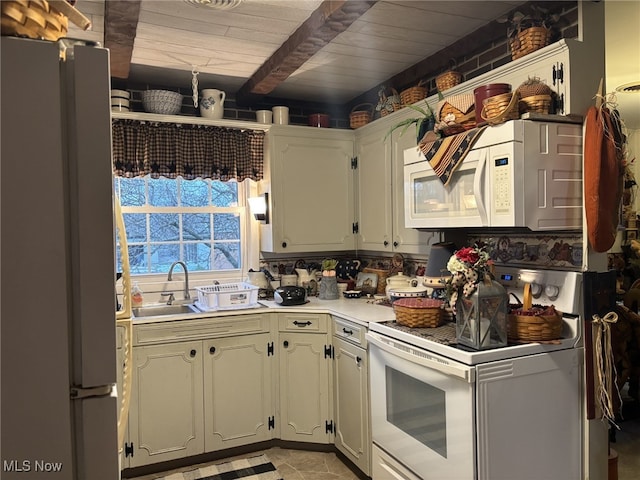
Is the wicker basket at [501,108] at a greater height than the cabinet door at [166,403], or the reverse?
the wicker basket at [501,108]

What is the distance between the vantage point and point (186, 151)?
10.7ft

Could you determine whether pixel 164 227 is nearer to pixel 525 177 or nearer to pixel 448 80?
pixel 448 80

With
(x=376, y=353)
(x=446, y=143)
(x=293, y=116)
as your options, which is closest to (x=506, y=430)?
(x=376, y=353)

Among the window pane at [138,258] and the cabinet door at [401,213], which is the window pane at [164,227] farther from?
the cabinet door at [401,213]

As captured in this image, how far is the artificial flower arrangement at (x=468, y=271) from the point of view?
1903 millimetres

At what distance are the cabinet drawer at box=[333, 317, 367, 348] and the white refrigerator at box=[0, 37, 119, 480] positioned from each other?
1.83 metres

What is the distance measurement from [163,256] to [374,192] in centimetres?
157

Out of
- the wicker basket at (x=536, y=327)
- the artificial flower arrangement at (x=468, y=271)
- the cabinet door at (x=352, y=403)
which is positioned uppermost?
the artificial flower arrangement at (x=468, y=271)

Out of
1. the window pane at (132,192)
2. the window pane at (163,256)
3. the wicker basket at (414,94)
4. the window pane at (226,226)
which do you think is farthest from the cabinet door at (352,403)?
the window pane at (132,192)

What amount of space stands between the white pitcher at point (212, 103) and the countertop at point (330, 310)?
4.39 ft

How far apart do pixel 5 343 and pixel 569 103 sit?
213 cm

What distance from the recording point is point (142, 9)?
7.34 feet

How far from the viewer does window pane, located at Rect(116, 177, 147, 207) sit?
331 centimetres

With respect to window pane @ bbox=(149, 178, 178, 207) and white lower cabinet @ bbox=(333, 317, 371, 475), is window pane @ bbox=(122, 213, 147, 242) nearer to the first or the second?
window pane @ bbox=(149, 178, 178, 207)
